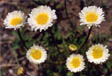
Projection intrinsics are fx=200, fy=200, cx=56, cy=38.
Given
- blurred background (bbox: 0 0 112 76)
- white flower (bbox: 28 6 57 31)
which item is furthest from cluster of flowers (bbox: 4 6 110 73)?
blurred background (bbox: 0 0 112 76)

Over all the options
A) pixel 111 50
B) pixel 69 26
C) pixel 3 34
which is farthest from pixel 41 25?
pixel 3 34

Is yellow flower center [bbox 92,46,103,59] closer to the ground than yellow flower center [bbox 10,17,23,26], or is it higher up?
closer to the ground

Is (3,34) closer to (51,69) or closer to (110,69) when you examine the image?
(51,69)

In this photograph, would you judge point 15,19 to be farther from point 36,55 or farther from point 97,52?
point 97,52

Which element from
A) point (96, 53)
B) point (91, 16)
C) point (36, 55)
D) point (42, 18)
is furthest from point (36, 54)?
point (91, 16)

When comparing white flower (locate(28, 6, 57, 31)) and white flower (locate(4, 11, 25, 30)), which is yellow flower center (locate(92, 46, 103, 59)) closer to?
white flower (locate(28, 6, 57, 31))

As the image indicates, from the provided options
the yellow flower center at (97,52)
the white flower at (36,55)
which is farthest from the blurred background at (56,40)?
the yellow flower center at (97,52)

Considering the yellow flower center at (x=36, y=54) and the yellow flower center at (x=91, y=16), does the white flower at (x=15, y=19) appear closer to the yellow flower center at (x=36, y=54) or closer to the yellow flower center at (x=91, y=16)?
the yellow flower center at (x=36, y=54)
